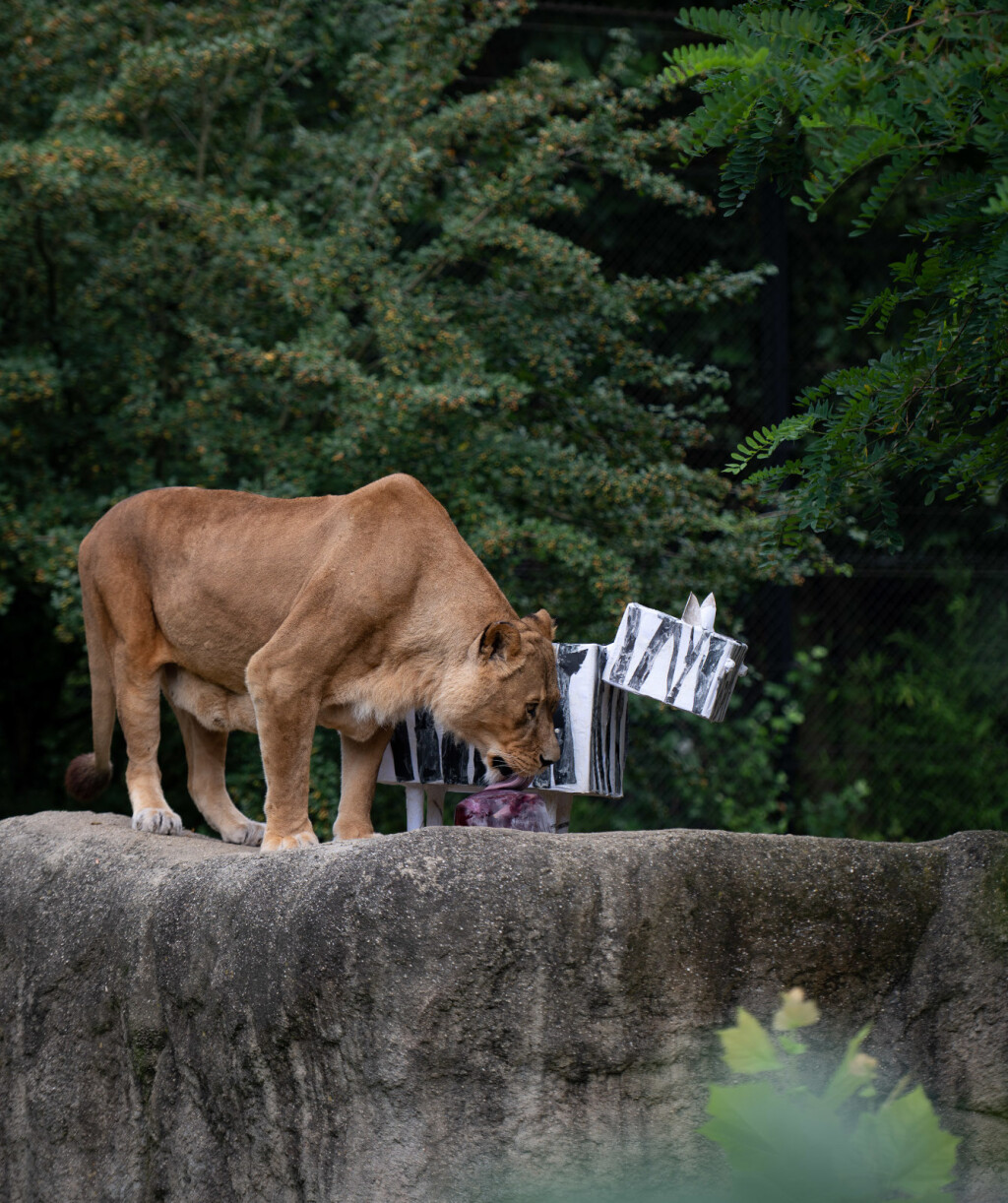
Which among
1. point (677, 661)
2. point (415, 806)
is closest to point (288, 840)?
point (415, 806)

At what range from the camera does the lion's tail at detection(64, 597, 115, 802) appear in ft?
16.2

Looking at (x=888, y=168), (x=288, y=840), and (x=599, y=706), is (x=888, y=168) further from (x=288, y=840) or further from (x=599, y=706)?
(x=288, y=840)

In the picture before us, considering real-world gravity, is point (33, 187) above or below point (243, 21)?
below

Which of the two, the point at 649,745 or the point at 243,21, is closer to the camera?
the point at 243,21

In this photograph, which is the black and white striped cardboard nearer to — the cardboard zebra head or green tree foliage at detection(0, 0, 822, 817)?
the cardboard zebra head

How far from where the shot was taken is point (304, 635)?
404 cm

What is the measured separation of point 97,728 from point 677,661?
2.40 m

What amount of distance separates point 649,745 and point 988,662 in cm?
342

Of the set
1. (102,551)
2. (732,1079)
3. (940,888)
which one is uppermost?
(102,551)

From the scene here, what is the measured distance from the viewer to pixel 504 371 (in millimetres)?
7219

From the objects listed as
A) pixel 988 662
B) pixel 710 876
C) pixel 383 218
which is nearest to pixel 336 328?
pixel 383 218

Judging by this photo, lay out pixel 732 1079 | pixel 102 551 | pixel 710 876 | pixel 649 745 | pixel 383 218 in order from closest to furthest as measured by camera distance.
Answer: pixel 732 1079 → pixel 710 876 → pixel 102 551 → pixel 383 218 → pixel 649 745

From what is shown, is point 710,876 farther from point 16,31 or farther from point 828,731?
point 828,731

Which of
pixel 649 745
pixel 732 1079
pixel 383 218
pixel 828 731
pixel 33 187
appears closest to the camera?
pixel 732 1079
